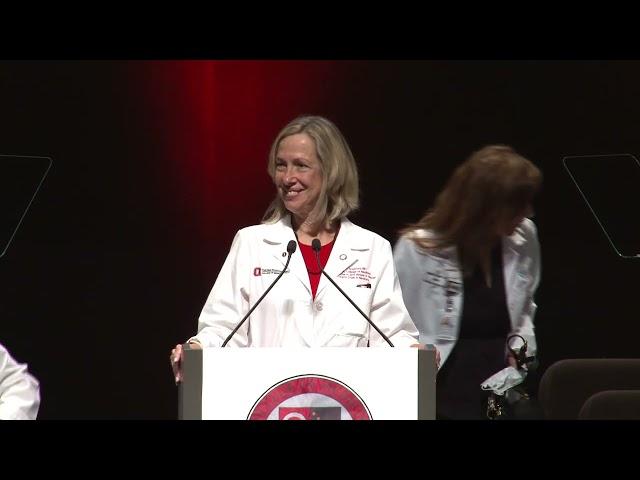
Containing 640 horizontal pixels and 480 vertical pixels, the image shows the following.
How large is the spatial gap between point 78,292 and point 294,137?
149 cm

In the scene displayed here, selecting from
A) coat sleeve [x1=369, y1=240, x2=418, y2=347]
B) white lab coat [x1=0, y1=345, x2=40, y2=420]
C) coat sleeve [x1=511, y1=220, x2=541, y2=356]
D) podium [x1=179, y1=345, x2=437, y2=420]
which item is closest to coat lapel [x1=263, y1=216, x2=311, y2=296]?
coat sleeve [x1=369, y1=240, x2=418, y2=347]

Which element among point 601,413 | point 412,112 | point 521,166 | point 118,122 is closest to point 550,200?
point 521,166

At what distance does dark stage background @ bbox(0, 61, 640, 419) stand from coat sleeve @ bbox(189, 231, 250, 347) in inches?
42.7

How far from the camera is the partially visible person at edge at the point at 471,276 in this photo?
4.36 meters

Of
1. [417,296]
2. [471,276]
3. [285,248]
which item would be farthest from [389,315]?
[471,276]

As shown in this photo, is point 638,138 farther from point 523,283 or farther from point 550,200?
point 523,283

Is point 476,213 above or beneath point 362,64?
beneath

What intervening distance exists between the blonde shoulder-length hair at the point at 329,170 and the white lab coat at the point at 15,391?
36.2 inches

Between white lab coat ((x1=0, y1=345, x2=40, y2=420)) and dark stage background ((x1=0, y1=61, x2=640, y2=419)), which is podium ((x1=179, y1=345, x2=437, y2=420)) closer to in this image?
white lab coat ((x1=0, y1=345, x2=40, y2=420))

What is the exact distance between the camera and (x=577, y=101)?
4719 millimetres

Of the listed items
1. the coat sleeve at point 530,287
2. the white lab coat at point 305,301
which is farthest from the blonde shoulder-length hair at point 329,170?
the coat sleeve at point 530,287

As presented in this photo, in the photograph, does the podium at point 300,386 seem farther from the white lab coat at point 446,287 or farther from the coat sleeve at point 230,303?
the white lab coat at point 446,287

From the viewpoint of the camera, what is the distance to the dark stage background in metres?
4.67

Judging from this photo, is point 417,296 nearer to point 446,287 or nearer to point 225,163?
point 446,287
